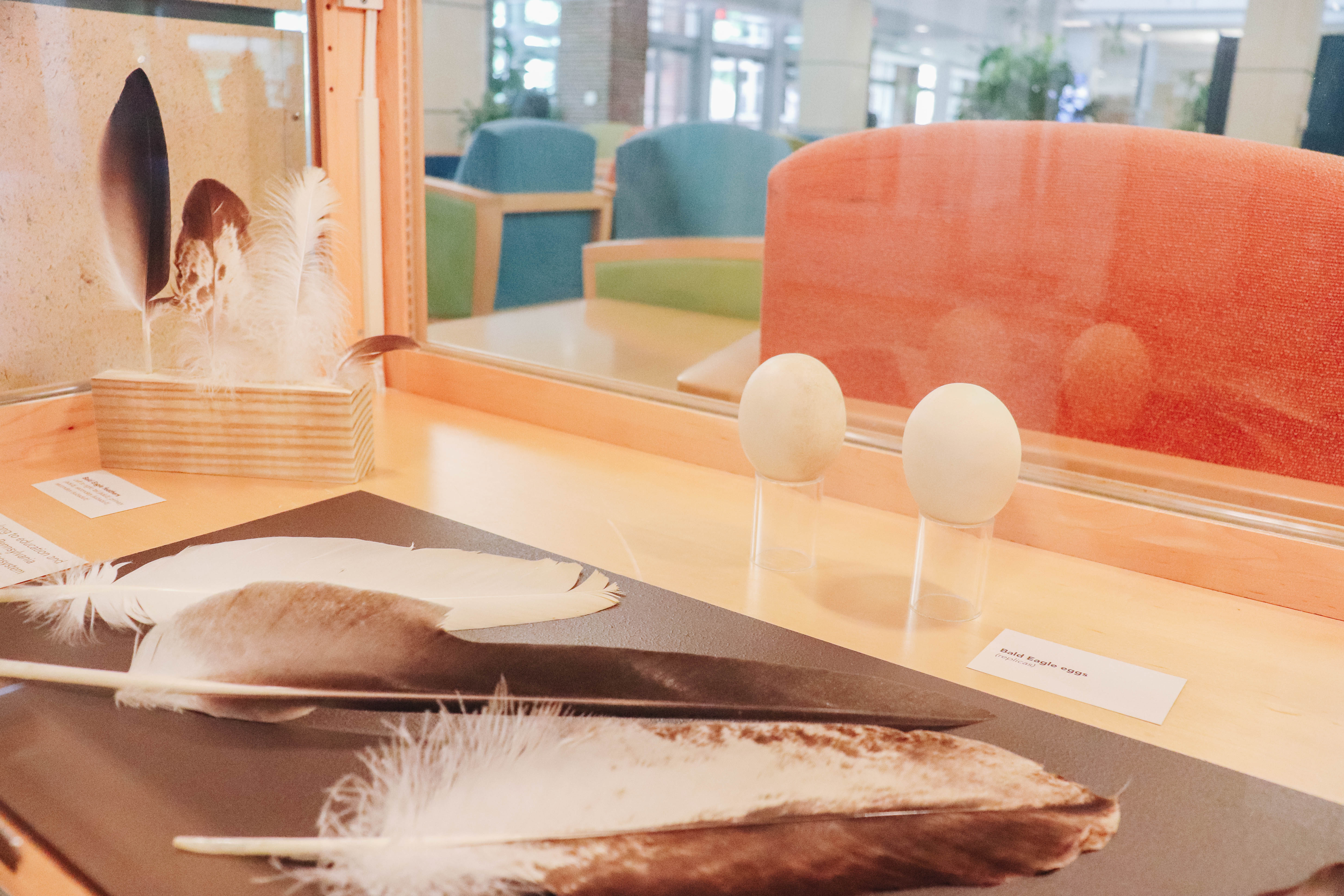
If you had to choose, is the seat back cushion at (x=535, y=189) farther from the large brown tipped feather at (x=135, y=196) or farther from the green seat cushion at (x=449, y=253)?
the large brown tipped feather at (x=135, y=196)

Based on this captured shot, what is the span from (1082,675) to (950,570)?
5.9 inches

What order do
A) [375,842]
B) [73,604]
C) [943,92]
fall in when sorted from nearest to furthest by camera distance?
1. [375,842]
2. [73,604]
3. [943,92]

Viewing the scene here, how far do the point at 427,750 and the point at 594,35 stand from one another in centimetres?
101

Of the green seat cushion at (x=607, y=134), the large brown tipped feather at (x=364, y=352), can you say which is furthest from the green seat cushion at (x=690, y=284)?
the large brown tipped feather at (x=364, y=352)

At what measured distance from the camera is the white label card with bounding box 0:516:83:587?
2.44 feet

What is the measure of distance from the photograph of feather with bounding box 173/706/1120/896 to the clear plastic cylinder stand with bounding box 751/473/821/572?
271mm

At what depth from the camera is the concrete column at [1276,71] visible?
2.40 ft

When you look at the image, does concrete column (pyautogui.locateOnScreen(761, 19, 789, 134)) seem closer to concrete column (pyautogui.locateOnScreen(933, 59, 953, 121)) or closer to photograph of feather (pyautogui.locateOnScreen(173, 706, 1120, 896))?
concrete column (pyautogui.locateOnScreen(933, 59, 953, 121))

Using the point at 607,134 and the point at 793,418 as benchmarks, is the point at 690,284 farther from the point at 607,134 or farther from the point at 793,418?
the point at 793,418

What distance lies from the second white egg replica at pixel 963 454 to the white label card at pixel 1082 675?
92mm

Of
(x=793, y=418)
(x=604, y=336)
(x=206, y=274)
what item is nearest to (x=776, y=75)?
(x=604, y=336)

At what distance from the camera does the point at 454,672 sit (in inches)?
23.7

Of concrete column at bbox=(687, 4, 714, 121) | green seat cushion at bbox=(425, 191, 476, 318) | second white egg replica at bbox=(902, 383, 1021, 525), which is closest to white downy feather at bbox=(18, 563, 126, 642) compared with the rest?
second white egg replica at bbox=(902, 383, 1021, 525)

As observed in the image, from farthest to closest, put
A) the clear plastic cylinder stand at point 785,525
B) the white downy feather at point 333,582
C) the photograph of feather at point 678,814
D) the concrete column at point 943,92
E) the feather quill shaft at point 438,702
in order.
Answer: the concrete column at point 943,92 → the clear plastic cylinder stand at point 785,525 → the white downy feather at point 333,582 → the feather quill shaft at point 438,702 → the photograph of feather at point 678,814
